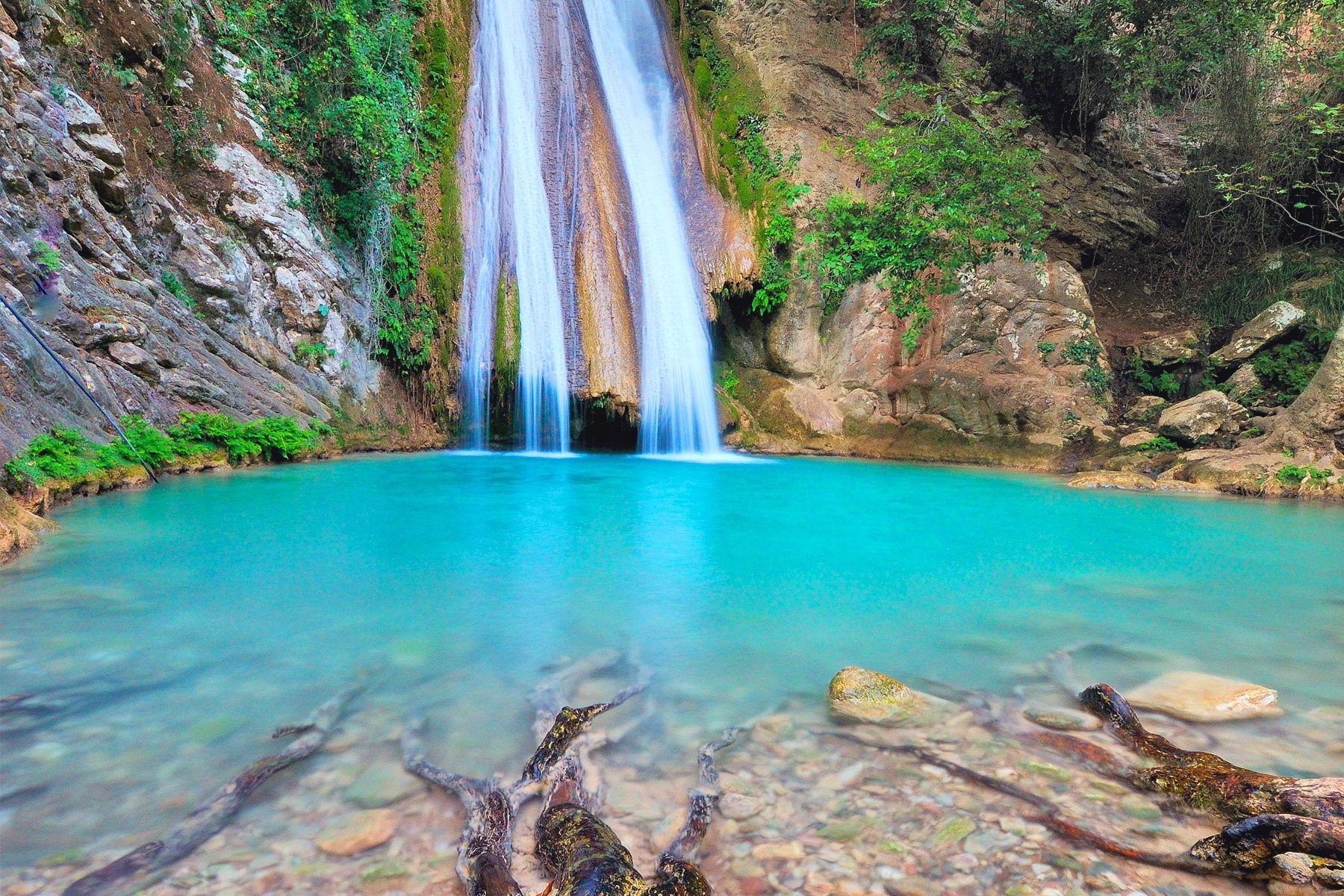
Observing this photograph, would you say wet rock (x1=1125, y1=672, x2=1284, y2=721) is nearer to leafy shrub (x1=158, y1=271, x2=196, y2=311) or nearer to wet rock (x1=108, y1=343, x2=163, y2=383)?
wet rock (x1=108, y1=343, x2=163, y2=383)

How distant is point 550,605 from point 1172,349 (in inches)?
484

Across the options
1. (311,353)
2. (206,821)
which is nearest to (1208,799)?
(206,821)

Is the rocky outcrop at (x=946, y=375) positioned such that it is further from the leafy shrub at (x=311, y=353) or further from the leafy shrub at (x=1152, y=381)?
the leafy shrub at (x=311, y=353)

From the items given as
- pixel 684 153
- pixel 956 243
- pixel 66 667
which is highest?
pixel 684 153

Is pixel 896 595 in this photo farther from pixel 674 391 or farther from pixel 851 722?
pixel 674 391

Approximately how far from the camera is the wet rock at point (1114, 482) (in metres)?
8.92

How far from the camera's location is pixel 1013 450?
11.0 m

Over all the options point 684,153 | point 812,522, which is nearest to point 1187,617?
point 812,522

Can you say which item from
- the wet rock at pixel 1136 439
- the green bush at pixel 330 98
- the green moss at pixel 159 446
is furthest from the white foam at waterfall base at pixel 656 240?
the wet rock at pixel 1136 439

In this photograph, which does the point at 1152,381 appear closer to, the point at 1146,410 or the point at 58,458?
the point at 1146,410

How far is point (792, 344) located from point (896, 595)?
9.78m

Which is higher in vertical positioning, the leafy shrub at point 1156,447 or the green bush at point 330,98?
the green bush at point 330,98

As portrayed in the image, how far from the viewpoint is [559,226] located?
1265cm

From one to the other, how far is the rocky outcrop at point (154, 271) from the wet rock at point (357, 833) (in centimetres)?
503
